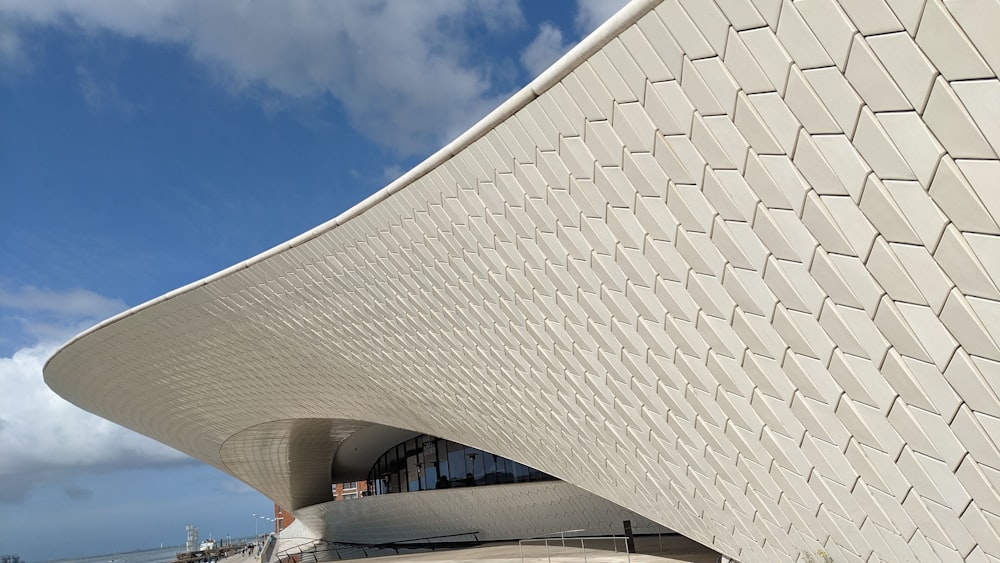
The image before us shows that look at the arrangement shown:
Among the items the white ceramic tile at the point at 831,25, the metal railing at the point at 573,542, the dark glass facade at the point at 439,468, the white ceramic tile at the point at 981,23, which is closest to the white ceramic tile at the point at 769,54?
the white ceramic tile at the point at 831,25

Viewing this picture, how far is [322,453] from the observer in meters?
34.3

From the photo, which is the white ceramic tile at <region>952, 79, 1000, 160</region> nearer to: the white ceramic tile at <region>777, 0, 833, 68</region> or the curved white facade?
the curved white facade

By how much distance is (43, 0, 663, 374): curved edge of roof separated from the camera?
6.62 meters

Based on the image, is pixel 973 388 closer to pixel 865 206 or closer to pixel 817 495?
pixel 865 206

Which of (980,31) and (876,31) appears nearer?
(980,31)

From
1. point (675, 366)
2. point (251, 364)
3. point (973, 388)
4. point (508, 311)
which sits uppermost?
point (251, 364)

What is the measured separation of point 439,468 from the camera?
101ft

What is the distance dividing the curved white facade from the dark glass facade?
1155 centimetres

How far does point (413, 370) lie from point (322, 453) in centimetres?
2025

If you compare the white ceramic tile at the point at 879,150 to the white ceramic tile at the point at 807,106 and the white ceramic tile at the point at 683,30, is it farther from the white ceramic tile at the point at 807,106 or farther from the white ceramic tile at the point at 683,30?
the white ceramic tile at the point at 683,30

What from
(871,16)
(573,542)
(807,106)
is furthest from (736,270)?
(573,542)

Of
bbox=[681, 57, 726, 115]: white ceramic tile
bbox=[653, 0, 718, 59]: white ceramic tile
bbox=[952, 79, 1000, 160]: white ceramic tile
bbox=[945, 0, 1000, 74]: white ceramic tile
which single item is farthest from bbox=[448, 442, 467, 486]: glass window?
bbox=[945, 0, 1000, 74]: white ceramic tile

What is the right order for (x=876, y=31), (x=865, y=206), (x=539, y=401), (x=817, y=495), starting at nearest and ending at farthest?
1. (x=876, y=31)
2. (x=865, y=206)
3. (x=817, y=495)
4. (x=539, y=401)

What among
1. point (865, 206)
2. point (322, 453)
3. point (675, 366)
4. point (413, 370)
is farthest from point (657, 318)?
point (322, 453)
